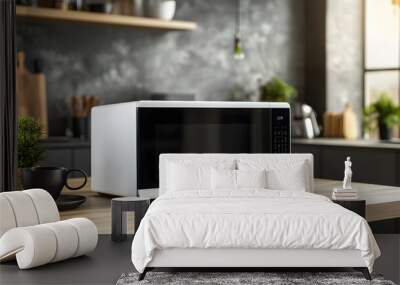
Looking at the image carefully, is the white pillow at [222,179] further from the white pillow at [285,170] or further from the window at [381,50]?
the window at [381,50]

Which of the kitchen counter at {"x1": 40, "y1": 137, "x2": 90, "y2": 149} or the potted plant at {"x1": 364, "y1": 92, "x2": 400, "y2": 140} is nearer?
the kitchen counter at {"x1": 40, "y1": 137, "x2": 90, "y2": 149}

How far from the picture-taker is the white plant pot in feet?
19.2

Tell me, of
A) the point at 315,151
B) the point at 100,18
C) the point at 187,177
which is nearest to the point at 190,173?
the point at 187,177

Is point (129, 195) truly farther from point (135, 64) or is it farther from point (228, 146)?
point (135, 64)

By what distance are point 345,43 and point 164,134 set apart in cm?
374

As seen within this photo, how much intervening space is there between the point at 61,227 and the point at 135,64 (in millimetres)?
3367

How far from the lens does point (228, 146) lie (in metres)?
3.57

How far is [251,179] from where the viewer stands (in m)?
3.31

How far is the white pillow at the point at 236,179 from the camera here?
3.30 meters

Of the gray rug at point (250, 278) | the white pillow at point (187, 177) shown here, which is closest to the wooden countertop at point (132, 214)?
the white pillow at point (187, 177)

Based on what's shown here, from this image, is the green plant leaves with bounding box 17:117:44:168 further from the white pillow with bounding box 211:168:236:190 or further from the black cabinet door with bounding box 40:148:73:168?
the black cabinet door with bounding box 40:148:73:168

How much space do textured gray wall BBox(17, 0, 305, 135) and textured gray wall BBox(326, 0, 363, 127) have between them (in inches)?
16.1

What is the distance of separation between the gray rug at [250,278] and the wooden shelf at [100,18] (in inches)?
121

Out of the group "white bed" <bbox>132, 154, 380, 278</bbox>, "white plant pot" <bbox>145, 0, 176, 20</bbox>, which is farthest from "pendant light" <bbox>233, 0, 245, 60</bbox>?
"white bed" <bbox>132, 154, 380, 278</bbox>
